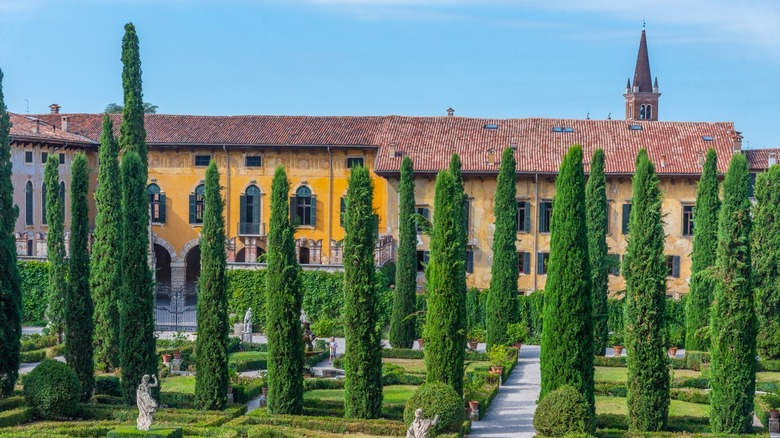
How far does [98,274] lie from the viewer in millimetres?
37875

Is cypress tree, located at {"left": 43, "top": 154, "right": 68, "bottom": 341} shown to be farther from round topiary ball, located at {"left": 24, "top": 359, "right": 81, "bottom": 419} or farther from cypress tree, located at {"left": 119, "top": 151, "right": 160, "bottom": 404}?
round topiary ball, located at {"left": 24, "top": 359, "right": 81, "bottom": 419}

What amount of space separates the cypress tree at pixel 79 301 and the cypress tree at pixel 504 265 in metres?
15.2

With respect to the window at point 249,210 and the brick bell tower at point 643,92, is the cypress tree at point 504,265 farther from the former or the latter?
the brick bell tower at point 643,92

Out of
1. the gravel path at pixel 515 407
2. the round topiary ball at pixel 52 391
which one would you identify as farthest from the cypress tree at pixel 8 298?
the gravel path at pixel 515 407

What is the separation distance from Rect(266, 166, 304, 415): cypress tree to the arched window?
25.0 metres

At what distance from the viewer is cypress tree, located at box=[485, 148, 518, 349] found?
42219mm

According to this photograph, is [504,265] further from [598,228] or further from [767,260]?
[767,260]

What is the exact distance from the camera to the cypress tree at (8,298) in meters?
30.5

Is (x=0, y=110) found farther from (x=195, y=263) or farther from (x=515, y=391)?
(x=195, y=263)

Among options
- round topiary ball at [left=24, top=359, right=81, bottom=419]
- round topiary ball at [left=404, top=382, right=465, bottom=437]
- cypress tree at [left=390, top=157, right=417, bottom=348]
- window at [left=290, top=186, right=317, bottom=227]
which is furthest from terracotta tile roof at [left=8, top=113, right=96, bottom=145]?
round topiary ball at [left=404, top=382, right=465, bottom=437]

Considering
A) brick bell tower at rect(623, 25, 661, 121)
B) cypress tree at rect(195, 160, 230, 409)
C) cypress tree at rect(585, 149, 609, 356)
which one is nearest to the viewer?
cypress tree at rect(195, 160, 230, 409)

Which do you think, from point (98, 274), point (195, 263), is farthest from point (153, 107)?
point (98, 274)

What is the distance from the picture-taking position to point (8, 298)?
101 ft

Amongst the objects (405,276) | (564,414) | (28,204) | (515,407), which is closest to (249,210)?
(28,204)
